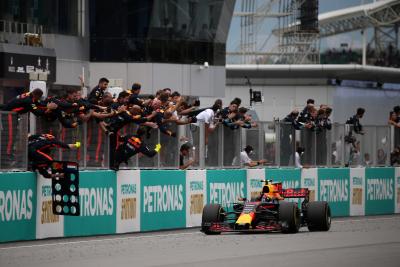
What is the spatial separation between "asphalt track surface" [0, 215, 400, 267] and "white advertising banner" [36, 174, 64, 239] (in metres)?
0.33

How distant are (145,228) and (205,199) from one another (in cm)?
217

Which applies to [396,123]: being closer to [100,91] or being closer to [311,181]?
[311,181]

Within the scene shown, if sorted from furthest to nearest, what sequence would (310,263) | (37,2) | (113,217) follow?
(37,2), (113,217), (310,263)

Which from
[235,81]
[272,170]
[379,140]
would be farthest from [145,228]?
[235,81]

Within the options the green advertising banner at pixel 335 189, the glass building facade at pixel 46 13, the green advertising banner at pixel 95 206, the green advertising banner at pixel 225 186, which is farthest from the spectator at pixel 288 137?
the glass building facade at pixel 46 13

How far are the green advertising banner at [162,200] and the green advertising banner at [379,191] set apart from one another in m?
7.33

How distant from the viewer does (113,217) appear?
2070 cm


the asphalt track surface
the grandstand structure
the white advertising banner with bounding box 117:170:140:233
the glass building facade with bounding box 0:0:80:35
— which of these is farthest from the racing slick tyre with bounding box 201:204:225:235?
the grandstand structure

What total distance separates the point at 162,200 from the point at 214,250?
19.3ft

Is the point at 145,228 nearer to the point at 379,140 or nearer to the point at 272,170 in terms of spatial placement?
the point at 272,170

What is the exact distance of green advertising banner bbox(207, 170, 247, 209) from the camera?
23.6 m

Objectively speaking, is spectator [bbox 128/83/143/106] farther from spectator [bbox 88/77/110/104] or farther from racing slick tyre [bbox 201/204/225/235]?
racing slick tyre [bbox 201/204/225/235]

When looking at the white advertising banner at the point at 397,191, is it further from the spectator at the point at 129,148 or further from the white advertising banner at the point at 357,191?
the spectator at the point at 129,148

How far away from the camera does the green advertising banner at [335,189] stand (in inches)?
1075
